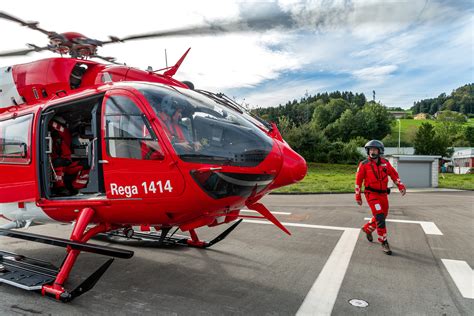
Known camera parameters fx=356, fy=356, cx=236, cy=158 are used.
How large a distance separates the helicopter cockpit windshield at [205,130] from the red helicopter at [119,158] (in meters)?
0.01

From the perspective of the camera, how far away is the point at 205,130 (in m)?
3.75

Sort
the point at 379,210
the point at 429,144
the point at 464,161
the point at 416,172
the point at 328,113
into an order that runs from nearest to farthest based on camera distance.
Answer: the point at 379,210 < the point at 416,172 < the point at 464,161 < the point at 429,144 < the point at 328,113

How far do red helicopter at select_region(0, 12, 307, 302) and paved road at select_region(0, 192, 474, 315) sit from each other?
1.91ft

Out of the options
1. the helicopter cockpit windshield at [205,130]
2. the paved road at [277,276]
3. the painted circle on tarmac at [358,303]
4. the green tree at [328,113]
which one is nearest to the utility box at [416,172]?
the paved road at [277,276]

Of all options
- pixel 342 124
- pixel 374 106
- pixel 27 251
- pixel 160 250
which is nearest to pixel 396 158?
pixel 160 250

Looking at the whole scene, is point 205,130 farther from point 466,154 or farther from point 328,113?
point 328,113

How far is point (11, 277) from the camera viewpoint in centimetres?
433

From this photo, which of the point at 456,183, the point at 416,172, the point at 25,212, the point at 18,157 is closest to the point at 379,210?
the point at 25,212

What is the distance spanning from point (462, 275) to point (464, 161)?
5372 cm

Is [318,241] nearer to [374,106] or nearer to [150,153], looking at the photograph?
[150,153]

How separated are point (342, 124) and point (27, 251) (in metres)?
81.1

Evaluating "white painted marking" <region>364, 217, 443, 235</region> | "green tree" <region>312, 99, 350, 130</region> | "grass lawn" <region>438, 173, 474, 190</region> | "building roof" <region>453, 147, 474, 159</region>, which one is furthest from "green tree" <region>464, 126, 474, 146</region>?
"white painted marking" <region>364, 217, 443, 235</region>

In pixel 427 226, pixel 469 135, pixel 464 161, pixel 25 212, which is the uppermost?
pixel 469 135

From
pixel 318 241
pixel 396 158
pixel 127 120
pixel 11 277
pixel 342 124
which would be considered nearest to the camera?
pixel 127 120
